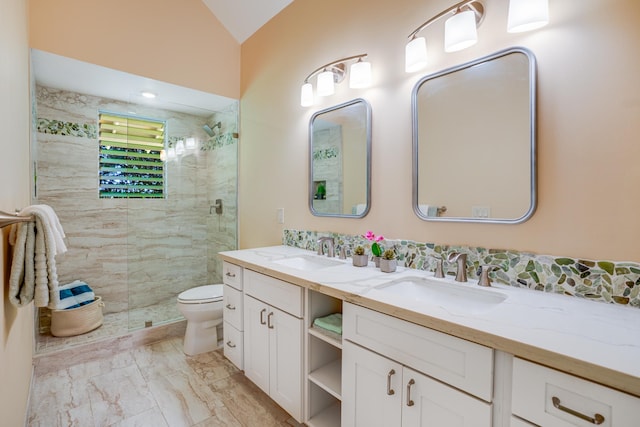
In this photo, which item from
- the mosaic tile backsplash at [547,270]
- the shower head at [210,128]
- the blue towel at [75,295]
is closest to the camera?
the mosaic tile backsplash at [547,270]

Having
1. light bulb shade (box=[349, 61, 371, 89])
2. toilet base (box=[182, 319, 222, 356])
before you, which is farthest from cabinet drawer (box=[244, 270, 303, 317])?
light bulb shade (box=[349, 61, 371, 89])

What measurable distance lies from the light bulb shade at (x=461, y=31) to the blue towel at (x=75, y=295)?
130 inches

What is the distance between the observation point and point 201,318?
2.39 meters

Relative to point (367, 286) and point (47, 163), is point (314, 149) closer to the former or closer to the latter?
point (367, 286)

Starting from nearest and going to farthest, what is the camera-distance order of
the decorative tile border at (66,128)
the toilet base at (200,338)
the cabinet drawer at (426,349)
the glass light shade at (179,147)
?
the cabinet drawer at (426,349) < the toilet base at (200,338) < the decorative tile border at (66,128) < the glass light shade at (179,147)

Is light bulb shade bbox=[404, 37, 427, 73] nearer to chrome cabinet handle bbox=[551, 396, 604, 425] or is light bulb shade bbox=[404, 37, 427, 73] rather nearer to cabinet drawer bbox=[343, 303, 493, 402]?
cabinet drawer bbox=[343, 303, 493, 402]

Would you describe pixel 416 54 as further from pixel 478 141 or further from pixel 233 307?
pixel 233 307

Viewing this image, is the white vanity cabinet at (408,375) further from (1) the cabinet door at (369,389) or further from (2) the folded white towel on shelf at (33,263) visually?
(2) the folded white towel on shelf at (33,263)

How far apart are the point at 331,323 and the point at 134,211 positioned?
258cm

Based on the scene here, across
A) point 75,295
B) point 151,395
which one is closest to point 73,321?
point 75,295

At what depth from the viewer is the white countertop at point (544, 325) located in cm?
68

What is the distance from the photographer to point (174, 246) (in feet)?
10.5

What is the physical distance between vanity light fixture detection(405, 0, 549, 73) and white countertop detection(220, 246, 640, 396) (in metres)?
1.04

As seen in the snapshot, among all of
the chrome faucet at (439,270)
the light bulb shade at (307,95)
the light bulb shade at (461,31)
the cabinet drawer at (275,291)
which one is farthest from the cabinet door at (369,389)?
the light bulb shade at (307,95)
